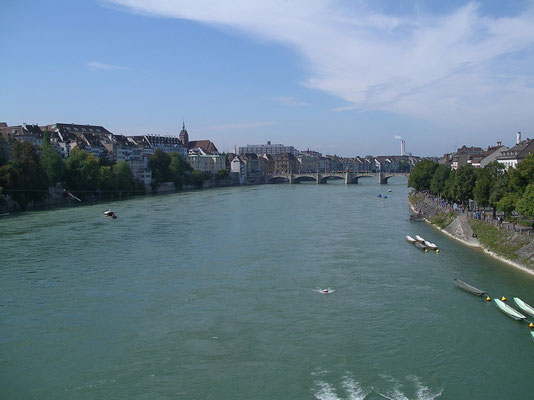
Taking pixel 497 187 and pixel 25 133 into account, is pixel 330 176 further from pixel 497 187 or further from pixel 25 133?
pixel 497 187

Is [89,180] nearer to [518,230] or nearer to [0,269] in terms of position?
[0,269]

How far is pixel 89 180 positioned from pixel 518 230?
139 feet

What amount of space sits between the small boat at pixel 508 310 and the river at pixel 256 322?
163 mm

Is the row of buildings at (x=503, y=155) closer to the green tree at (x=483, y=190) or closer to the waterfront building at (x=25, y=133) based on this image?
the green tree at (x=483, y=190)

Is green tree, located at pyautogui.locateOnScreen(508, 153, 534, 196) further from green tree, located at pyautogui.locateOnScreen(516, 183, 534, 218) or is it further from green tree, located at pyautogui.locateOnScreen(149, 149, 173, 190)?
green tree, located at pyautogui.locateOnScreen(149, 149, 173, 190)

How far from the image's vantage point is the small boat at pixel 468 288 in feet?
51.9

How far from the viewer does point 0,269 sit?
1970cm

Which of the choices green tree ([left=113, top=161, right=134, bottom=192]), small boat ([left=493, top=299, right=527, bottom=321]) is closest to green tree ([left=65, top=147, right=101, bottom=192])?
green tree ([left=113, top=161, right=134, bottom=192])

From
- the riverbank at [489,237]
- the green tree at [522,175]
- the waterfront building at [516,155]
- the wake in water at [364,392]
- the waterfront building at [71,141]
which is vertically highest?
the waterfront building at [71,141]

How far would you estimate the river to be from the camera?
1042 centimetres

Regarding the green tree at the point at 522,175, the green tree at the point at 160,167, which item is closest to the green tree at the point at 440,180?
the green tree at the point at 522,175

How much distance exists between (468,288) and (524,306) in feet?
7.80

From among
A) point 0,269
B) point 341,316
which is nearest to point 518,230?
point 341,316

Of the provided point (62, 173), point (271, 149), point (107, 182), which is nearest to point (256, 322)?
point (62, 173)
